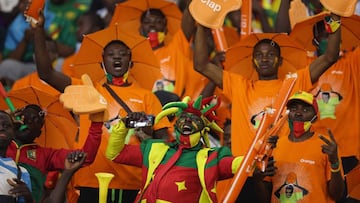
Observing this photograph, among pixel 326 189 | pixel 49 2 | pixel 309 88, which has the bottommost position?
pixel 326 189

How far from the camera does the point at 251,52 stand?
12.5m

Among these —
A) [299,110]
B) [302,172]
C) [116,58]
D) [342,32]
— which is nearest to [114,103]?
[116,58]

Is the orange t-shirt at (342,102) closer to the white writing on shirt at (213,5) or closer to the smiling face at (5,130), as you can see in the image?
the white writing on shirt at (213,5)

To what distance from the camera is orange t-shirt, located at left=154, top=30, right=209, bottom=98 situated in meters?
13.5

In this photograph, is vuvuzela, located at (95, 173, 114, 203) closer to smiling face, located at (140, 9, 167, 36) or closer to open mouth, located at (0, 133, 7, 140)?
open mouth, located at (0, 133, 7, 140)

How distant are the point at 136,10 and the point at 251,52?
1.79m

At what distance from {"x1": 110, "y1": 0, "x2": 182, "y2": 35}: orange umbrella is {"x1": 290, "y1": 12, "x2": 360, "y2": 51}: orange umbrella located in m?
1.59


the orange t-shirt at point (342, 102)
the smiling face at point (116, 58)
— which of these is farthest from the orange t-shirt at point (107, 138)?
the orange t-shirt at point (342, 102)

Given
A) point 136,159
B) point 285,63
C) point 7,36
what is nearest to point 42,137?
point 136,159

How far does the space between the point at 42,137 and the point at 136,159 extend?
4.26 feet

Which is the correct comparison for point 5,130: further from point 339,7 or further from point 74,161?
point 339,7

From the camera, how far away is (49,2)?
53.4ft

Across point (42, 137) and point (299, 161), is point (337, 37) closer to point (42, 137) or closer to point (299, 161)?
point (299, 161)

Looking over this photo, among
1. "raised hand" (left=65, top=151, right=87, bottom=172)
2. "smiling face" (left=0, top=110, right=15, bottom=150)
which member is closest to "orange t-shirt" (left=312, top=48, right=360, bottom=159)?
"raised hand" (left=65, top=151, right=87, bottom=172)
